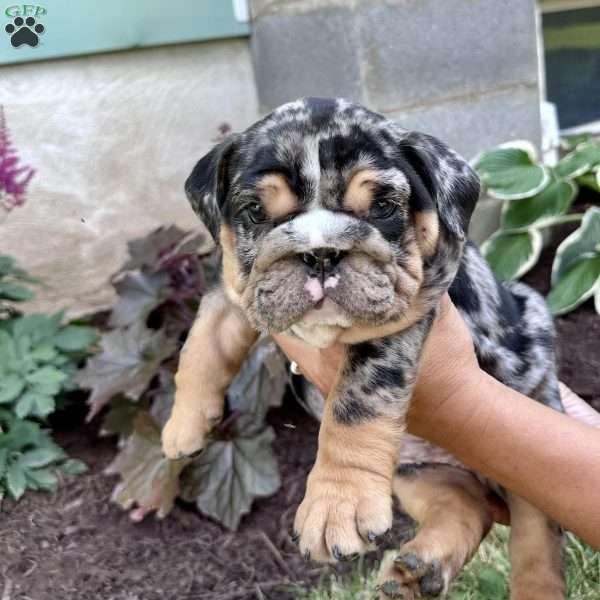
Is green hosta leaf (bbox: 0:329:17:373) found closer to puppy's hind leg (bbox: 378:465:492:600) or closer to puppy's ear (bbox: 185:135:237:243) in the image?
puppy's ear (bbox: 185:135:237:243)

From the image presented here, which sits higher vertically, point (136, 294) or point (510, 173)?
point (510, 173)

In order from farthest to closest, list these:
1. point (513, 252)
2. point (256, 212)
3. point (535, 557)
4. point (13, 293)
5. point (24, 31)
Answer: point (513, 252) < point (13, 293) < point (24, 31) < point (535, 557) < point (256, 212)

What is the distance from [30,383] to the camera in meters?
4.04

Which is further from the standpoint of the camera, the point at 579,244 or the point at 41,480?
the point at 579,244

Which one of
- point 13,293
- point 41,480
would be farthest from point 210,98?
point 41,480

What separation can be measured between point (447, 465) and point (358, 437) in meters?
0.94

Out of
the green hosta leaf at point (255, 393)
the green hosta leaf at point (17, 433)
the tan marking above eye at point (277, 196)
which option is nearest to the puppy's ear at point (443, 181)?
the tan marking above eye at point (277, 196)

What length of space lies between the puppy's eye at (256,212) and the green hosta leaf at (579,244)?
10.3 ft

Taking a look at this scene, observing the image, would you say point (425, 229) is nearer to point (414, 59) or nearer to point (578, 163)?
point (414, 59)

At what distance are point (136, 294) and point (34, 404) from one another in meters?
0.77

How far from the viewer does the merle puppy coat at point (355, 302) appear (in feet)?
7.41

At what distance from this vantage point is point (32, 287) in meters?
4.73

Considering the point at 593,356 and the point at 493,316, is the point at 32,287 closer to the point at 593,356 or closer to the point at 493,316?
the point at 493,316

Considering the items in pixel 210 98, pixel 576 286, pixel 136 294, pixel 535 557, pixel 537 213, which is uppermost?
pixel 210 98
